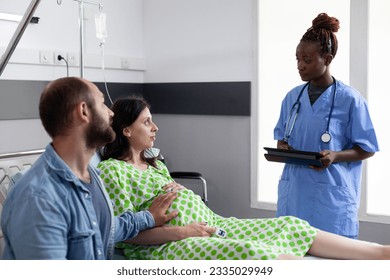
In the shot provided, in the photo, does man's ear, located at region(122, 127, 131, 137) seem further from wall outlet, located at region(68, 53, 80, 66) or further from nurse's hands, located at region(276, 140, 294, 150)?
wall outlet, located at region(68, 53, 80, 66)

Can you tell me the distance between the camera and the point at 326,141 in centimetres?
220

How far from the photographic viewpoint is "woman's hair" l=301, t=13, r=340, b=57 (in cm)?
229

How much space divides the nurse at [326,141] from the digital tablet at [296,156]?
0.13ft

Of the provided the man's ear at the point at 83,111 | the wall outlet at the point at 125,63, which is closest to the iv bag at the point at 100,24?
the wall outlet at the point at 125,63

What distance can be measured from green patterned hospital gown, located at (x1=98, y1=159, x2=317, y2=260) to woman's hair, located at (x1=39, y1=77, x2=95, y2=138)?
56cm

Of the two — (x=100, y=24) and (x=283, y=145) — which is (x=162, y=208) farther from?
(x=100, y=24)

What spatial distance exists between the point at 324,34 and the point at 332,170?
2.11 feet

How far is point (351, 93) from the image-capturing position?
Answer: 2.25 metres

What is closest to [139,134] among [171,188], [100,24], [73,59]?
[171,188]

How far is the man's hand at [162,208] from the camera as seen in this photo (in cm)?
186

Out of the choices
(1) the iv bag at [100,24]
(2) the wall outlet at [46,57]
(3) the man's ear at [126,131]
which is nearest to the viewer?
(3) the man's ear at [126,131]

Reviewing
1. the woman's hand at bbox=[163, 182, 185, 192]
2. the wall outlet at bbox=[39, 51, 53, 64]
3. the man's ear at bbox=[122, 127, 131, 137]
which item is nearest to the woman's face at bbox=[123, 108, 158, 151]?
the man's ear at bbox=[122, 127, 131, 137]

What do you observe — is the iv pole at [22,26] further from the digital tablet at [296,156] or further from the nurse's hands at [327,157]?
the nurse's hands at [327,157]
